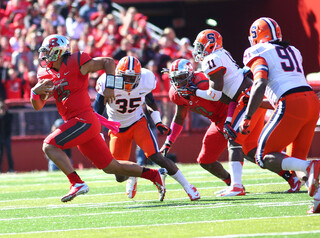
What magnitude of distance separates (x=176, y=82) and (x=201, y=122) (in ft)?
19.1

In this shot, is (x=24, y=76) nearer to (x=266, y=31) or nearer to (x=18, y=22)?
(x=18, y=22)

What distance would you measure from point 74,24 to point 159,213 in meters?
9.77

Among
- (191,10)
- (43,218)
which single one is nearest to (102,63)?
(43,218)

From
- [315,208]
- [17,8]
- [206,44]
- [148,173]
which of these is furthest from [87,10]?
[315,208]

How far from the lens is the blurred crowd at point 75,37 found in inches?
553

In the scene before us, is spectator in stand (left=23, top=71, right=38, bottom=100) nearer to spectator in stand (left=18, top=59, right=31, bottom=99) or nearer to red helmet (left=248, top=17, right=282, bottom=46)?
spectator in stand (left=18, top=59, right=31, bottom=99)

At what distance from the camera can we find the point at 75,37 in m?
15.5

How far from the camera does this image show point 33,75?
13.4m

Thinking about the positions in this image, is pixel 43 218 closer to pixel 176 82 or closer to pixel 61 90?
pixel 61 90

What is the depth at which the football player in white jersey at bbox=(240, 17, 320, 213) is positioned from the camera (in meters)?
6.09

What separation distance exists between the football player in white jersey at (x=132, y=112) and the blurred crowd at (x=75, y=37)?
543 cm

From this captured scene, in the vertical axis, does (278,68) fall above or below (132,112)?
above

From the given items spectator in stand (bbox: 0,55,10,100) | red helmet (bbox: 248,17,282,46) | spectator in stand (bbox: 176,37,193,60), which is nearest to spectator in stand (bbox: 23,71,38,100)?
spectator in stand (bbox: 0,55,10,100)

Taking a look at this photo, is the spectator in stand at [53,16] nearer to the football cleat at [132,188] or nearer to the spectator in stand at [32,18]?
the spectator in stand at [32,18]
